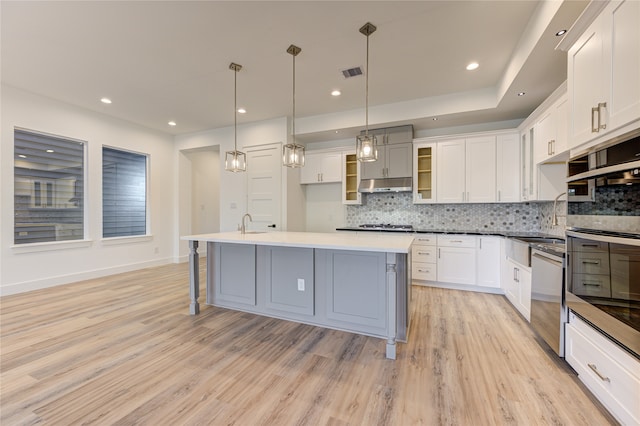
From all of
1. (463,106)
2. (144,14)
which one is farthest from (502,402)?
(144,14)

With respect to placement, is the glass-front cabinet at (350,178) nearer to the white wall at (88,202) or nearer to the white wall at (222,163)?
the white wall at (222,163)

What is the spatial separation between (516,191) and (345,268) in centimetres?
304

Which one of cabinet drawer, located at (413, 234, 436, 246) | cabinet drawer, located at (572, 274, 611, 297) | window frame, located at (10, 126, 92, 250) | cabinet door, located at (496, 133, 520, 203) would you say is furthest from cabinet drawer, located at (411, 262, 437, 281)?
window frame, located at (10, 126, 92, 250)

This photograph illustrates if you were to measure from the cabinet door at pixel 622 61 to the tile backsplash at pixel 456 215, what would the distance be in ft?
7.74

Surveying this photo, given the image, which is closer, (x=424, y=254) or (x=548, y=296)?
(x=548, y=296)

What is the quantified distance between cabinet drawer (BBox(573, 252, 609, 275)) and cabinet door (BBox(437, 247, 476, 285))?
2.11 meters

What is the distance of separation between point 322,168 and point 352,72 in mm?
2065

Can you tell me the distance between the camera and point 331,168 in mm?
5121

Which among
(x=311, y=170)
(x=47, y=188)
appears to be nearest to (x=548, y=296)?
(x=311, y=170)

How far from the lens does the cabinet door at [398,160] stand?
4504 millimetres

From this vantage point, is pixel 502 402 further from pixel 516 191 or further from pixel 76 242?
pixel 76 242

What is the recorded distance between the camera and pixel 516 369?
204cm

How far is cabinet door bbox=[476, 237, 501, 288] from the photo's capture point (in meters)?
3.78

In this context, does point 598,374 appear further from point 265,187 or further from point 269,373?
point 265,187
